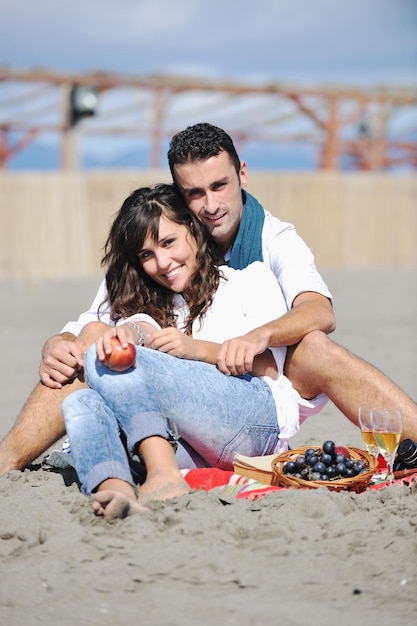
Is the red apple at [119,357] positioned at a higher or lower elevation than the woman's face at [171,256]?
lower

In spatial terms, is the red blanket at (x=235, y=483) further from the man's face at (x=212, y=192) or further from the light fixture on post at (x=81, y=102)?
the light fixture on post at (x=81, y=102)

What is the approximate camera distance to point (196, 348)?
138 inches

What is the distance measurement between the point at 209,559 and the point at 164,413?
2.59ft

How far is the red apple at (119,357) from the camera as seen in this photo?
3225 mm

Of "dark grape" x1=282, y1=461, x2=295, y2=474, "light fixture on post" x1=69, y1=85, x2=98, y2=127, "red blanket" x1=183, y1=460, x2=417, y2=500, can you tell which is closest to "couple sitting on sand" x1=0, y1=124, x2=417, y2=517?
"red blanket" x1=183, y1=460, x2=417, y2=500

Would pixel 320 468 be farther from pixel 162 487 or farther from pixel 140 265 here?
pixel 140 265

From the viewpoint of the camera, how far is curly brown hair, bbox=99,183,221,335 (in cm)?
382

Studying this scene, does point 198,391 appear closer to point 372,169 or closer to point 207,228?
point 207,228

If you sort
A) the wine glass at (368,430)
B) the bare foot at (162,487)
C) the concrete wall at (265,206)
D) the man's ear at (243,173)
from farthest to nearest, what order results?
1. the concrete wall at (265,206)
2. the man's ear at (243,173)
3. the wine glass at (368,430)
4. the bare foot at (162,487)

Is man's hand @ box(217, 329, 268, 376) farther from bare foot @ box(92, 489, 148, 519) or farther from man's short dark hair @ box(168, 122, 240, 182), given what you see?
man's short dark hair @ box(168, 122, 240, 182)

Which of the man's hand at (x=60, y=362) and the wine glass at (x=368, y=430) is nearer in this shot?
the wine glass at (x=368, y=430)

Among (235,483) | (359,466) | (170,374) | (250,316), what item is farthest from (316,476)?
(250,316)

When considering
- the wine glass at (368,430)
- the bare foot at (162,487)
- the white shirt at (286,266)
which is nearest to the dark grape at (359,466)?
the wine glass at (368,430)

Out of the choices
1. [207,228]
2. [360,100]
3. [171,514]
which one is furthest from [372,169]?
[171,514]
